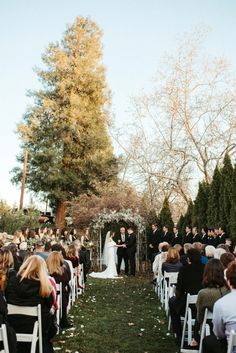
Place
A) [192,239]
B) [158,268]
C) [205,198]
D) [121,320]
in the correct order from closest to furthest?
1. [121,320]
2. [158,268]
3. [192,239]
4. [205,198]

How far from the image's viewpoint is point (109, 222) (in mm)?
22781

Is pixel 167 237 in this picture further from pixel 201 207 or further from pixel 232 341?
pixel 232 341

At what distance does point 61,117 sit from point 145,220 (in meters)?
13.2

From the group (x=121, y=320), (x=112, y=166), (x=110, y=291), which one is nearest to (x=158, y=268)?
(x=110, y=291)

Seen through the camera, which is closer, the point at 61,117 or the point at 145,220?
the point at 145,220

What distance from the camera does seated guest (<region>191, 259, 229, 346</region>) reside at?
5465 mm

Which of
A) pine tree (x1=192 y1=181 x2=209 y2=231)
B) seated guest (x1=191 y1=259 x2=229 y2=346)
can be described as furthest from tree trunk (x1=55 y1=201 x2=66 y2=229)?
seated guest (x1=191 y1=259 x2=229 y2=346)

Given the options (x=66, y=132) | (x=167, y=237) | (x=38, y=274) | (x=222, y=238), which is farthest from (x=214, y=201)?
(x=66, y=132)

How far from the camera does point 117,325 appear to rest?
858 centimetres

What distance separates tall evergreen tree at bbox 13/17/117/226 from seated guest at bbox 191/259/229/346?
25756 millimetres

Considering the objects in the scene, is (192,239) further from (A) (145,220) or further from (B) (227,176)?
(A) (145,220)

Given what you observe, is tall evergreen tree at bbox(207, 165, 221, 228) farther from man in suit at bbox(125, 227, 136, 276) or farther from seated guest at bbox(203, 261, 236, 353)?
seated guest at bbox(203, 261, 236, 353)

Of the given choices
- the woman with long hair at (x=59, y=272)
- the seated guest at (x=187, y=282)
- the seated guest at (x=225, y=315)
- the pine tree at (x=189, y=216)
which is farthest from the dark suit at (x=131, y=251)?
the seated guest at (x=225, y=315)

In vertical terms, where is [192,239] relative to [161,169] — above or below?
below
